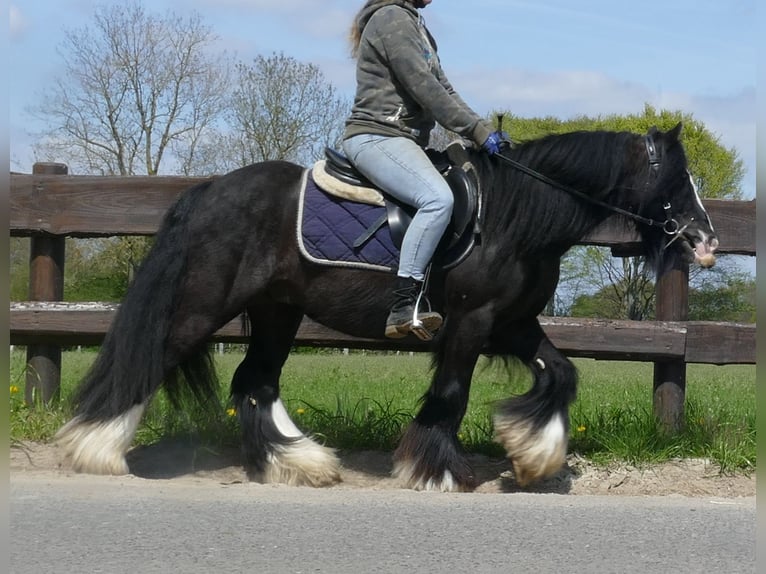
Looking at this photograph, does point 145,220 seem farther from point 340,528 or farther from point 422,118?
point 340,528

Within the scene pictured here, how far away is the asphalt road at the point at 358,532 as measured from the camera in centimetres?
405

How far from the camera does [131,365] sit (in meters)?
5.96

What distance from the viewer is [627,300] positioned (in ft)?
93.0

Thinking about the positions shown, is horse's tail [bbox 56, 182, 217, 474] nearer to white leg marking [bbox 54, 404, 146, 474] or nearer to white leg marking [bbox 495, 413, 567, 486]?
white leg marking [bbox 54, 404, 146, 474]

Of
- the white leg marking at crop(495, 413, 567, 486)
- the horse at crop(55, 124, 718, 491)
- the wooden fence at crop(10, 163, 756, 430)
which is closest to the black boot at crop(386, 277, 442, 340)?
the horse at crop(55, 124, 718, 491)

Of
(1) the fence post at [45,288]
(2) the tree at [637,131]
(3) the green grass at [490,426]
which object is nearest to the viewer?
(3) the green grass at [490,426]

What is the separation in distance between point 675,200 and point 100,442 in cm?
373

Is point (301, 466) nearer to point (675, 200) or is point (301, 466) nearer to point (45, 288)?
point (45, 288)

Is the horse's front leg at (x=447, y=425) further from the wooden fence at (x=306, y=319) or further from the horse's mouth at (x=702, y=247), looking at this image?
the horse's mouth at (x=702, y=247)

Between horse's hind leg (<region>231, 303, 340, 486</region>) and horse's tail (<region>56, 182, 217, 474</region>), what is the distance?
0.54 m

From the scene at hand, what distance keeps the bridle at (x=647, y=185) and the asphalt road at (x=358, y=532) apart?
161 centimetres

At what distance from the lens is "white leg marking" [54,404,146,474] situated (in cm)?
586

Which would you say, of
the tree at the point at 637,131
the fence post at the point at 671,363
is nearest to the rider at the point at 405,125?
the fence post at the point at 671,363

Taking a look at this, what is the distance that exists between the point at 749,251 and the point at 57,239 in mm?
5079
